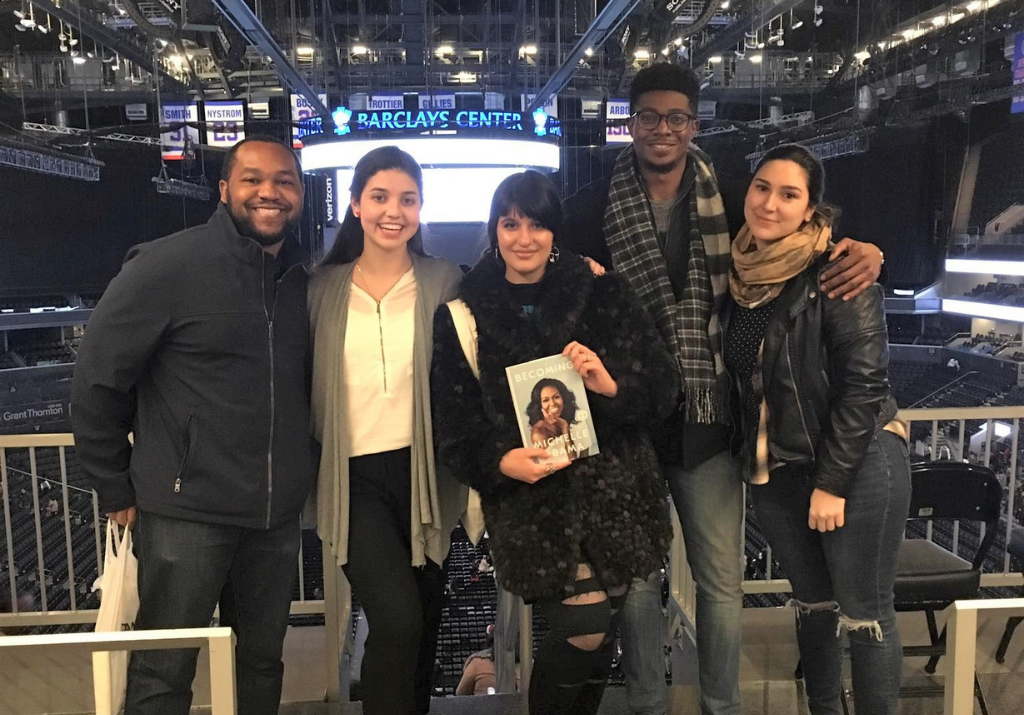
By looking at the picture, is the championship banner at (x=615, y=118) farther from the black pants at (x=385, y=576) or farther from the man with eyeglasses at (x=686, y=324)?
the black pants at (x=385, y=576)

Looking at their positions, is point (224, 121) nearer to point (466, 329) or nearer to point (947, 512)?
point (466, 329)

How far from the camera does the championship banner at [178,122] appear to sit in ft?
45.6

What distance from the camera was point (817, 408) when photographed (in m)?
1.66

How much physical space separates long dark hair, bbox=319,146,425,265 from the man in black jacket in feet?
0.47

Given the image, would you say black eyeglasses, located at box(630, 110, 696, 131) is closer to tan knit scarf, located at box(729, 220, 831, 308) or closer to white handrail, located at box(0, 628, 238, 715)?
tan knit scarf, located at box(729, 220, 831, 308)

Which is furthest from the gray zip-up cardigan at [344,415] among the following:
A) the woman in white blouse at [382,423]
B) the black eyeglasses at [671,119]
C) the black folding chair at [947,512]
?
the black folding chair at [947,512]

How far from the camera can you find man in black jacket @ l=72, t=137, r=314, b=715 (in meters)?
1.64

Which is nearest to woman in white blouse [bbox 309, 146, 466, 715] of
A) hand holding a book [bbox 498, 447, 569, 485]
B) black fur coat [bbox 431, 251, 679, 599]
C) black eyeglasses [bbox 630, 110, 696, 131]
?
black fur coat [bbox 431, 251, 679, 599]

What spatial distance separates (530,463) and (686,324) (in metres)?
0.52

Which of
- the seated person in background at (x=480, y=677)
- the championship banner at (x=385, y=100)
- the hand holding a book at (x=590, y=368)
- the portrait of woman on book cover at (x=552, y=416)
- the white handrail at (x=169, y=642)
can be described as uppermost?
the championship banner at (x=385, y=100)

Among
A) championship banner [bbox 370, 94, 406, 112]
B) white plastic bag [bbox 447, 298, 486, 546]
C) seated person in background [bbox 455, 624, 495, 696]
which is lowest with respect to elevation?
seated person in background [bbox 455, 624, 495, 696]

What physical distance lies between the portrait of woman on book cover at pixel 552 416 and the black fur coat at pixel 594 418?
0.05 m

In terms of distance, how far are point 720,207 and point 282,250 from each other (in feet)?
3.55

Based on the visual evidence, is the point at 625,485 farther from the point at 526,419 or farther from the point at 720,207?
the point at 720,207
